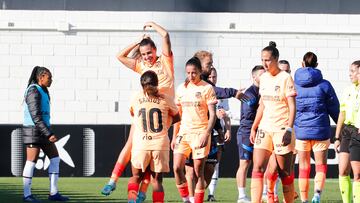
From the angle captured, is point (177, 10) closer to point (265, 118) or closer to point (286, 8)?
point (286, 8)

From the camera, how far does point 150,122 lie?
1359 cm

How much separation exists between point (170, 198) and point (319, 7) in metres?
11.6

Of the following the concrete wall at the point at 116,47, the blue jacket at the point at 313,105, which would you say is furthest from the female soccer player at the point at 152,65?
the concrete wall at the point at 116,47

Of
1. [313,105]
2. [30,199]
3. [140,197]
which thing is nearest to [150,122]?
[140,197]

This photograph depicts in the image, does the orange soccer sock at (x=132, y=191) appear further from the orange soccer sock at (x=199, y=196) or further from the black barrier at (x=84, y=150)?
the black barrier at (x=84, y=150)

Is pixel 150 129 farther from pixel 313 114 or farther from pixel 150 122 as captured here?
pixel 313 114

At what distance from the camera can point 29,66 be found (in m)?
28.7

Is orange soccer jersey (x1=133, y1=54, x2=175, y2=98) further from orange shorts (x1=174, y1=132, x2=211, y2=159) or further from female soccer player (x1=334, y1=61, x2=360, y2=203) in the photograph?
female soccer player (x1=334, y1=61, x2=360, y2=203)

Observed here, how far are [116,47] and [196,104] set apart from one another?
45.1ft

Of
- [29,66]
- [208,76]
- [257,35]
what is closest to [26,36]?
[29,66]

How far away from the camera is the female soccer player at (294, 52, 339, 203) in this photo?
55.4ft

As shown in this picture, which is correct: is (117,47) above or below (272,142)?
above

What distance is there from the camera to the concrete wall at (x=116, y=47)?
28750 millimetres

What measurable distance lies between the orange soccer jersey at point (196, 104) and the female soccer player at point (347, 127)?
5.83ft
